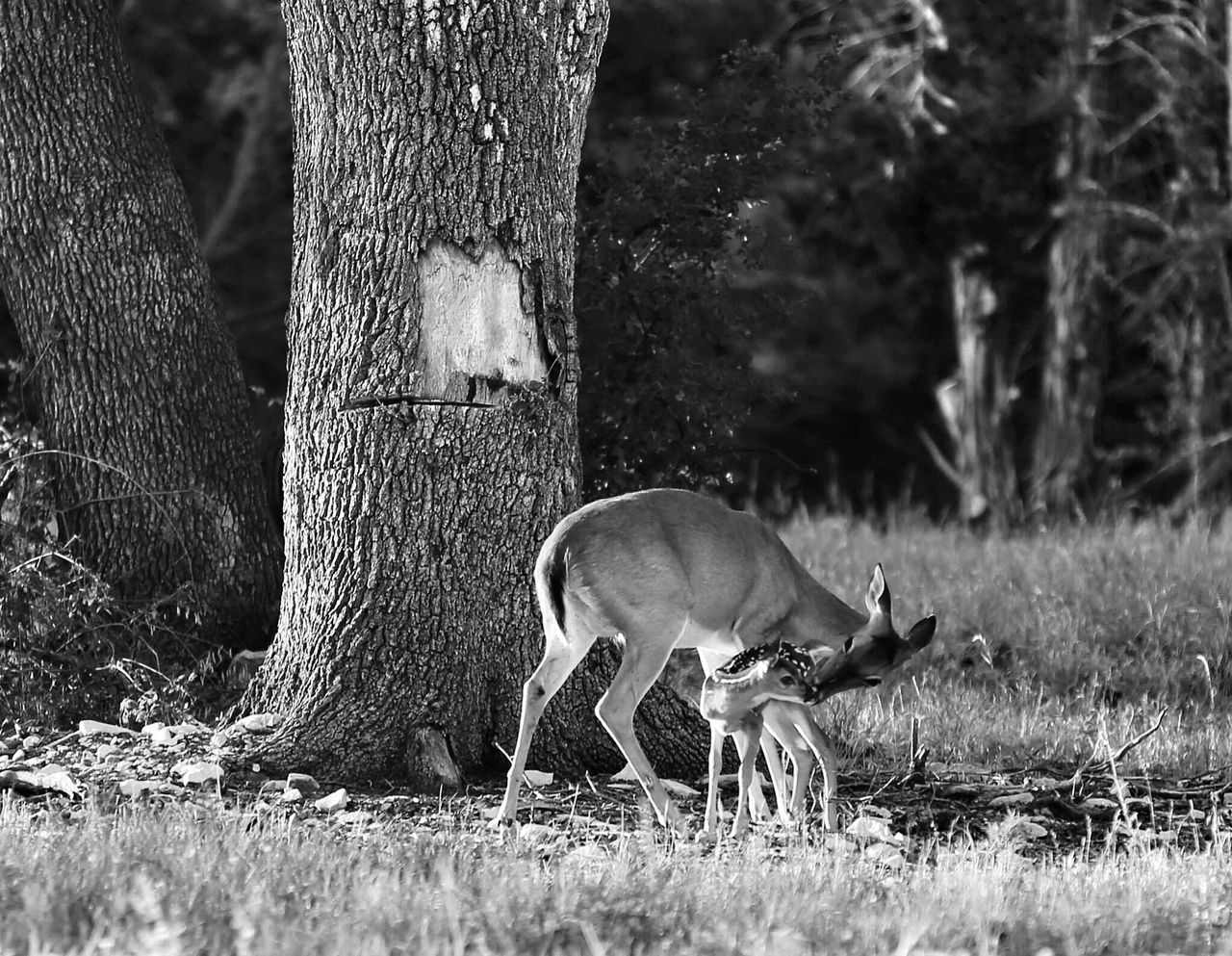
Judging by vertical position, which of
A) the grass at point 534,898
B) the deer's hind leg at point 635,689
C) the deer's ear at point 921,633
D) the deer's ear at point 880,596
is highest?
the deer's ear at point 880,596

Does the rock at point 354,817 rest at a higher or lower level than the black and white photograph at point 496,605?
lower

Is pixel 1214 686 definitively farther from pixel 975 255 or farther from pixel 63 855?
pixel 975 255

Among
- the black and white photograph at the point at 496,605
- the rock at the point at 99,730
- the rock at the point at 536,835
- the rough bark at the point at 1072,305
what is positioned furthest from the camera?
the rough bark at the point at 1072,305

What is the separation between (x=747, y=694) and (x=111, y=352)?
3.79 meters

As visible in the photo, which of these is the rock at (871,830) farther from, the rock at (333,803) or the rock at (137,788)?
the rock at (137,788)

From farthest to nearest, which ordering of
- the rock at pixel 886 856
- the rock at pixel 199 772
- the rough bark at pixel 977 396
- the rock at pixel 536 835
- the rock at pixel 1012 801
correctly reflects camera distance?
the rough bark at pixel 977 396, the rock at pixel 1012 801, the rock at pixel 199 772, the rock at pixel 536 835, the rock at pixel 886 856

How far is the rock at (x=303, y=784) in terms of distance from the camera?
6.65 meters

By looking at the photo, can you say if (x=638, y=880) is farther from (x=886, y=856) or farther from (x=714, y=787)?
(x=714, y=787)

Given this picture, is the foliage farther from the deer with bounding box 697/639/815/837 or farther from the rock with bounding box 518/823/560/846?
the rock with bounding box 518/823/560/846

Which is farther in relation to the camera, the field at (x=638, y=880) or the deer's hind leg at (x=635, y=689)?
the deer's hind leg at (x=635, y=689)

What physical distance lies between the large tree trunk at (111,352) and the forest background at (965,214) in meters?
4.11

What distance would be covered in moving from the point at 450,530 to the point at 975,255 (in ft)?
50.5

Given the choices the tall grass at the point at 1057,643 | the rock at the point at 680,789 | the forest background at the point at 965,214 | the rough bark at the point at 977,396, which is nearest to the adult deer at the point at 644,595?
the rock at the point at 680,789

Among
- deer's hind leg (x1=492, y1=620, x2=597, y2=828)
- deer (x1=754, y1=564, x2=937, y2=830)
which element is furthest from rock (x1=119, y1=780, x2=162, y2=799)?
deer (x1=754, y1=564, x2=937, y2=830)
